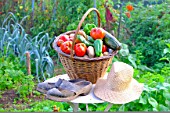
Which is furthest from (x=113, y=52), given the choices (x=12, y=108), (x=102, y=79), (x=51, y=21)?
(x=51, y=21)

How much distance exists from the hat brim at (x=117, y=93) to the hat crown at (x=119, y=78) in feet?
0.11

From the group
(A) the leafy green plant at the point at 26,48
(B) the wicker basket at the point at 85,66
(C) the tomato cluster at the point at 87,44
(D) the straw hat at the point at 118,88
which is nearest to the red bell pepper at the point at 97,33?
(C) the tomato cluster at the point at 87,44

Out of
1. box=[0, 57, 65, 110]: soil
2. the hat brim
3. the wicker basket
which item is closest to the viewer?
the hat brim

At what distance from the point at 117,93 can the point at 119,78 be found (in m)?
0.11

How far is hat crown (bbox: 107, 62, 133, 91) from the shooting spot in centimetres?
267

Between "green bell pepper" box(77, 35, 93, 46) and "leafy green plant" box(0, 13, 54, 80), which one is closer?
"green bell pepper" box(77, 35, 93, 46)

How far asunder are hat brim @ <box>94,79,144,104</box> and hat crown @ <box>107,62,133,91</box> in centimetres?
3

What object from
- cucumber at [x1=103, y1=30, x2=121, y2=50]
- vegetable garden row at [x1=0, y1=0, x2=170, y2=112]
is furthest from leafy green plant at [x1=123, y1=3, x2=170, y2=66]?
cucumber at [x1=103, y1=30, x2=121, y2=50]

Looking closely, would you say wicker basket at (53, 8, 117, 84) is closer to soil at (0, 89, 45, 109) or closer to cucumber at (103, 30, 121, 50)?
cucumber at (103, 30, 121, 50)

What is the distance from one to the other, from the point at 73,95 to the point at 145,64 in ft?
10.5

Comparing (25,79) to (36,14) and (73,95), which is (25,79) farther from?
(36,14)

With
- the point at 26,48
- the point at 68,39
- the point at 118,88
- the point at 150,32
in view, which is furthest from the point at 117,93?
the point at 150,32

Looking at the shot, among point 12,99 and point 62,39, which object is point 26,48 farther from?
point 62,39

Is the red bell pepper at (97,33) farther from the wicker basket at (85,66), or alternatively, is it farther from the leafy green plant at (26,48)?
the leafy green plant at (26,48)
